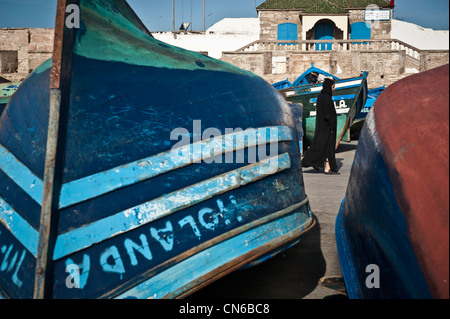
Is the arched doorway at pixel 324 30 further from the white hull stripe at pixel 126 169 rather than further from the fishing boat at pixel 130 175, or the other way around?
the white hull stripe at pixel 126 169

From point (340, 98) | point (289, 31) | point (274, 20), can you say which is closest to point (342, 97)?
point (340, 98)

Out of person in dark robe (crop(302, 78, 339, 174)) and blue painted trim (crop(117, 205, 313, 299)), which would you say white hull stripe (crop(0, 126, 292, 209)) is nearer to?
blue painted trim (crop(117, 205, 313, 299))

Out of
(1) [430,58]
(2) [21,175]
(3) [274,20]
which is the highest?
(3) [274,20]

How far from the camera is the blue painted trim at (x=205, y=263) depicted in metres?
2.12

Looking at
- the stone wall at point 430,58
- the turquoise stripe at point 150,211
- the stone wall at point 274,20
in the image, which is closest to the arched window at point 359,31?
the stone wall at point 274,20

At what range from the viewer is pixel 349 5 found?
3073 centimetres

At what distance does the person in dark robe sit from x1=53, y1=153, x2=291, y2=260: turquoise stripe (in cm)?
445

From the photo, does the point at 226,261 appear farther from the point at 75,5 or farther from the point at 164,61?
the point at 75,5

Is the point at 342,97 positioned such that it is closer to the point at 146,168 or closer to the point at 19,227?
the point at 146,168

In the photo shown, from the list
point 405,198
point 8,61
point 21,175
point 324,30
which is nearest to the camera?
point 405,198

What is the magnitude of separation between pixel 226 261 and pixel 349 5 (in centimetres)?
3171

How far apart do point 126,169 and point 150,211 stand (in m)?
0.25

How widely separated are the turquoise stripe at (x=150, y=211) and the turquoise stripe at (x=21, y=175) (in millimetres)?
287

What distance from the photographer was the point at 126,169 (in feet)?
7.46
